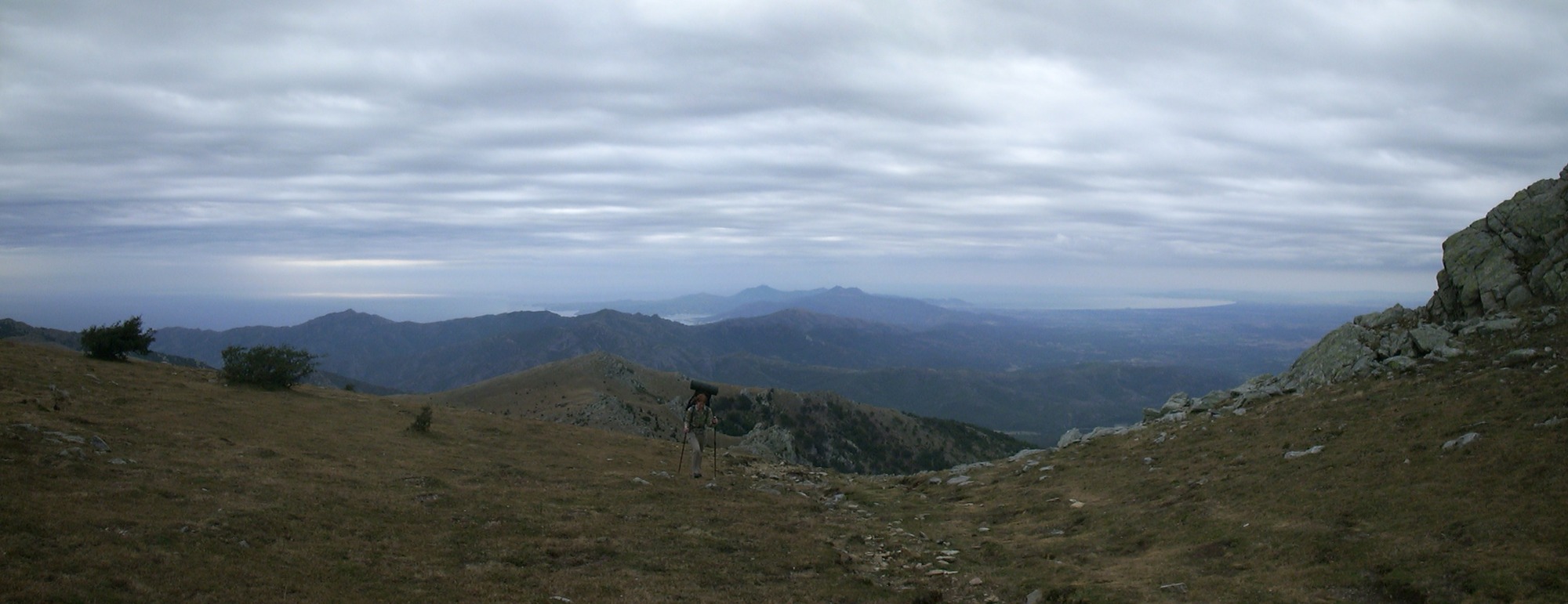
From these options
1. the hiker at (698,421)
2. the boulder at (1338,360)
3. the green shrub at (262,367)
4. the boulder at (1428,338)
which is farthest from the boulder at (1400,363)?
the green shrub at (262,367)

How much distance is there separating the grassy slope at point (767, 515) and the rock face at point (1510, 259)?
538cm

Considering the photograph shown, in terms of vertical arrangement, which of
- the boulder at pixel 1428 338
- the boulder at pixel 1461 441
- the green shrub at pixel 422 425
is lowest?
the green shrub at pixel 422 425

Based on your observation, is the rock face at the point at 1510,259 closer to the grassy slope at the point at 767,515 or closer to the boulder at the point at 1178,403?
the grassy slope at the point at 767,515

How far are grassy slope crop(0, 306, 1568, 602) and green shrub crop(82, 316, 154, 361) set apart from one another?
499cm

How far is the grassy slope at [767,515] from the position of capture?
12.0 meters

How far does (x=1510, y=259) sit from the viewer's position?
29609 mm

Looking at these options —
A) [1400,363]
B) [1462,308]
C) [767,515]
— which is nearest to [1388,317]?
[1462,308]

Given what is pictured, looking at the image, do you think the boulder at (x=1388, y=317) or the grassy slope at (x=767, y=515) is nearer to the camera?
the grassy slope at (x=767, y=515)

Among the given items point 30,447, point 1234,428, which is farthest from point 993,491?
point 30,447

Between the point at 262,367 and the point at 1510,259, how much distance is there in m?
53.0

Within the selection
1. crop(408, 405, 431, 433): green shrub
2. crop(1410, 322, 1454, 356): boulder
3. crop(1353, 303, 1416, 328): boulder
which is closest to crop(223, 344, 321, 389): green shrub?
crop(408, 405, 431, 433): green shrub

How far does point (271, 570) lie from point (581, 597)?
495 centimetres

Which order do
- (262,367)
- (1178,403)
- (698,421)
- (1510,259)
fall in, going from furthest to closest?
(1178,403)
(262,367)
(1510,259)
(698,421)

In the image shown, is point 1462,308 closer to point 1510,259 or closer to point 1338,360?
point 1510,259
